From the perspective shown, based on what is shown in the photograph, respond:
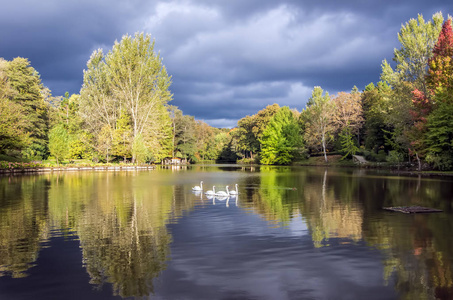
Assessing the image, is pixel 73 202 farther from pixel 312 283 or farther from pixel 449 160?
pixel 449 160

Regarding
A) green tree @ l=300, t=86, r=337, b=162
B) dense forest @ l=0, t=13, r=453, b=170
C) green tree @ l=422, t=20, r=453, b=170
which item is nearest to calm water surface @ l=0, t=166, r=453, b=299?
green tree @ l=422, t=20, r=453, b=170

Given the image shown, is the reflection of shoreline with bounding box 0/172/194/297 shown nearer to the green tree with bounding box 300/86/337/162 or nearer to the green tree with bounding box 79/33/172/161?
the green tree with bounding box 79/33/172/161

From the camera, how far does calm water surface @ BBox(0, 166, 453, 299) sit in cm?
674

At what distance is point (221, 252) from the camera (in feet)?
30.2

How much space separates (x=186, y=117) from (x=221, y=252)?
88.9 meters

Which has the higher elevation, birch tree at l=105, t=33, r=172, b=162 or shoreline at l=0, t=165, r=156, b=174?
birch tree at l=105, t=33, r=172, b=162

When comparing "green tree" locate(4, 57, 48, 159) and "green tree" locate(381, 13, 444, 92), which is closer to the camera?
"green tree" locate(381, 13, 444, 92)

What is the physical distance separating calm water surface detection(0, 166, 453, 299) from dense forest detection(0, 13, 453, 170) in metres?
31.9

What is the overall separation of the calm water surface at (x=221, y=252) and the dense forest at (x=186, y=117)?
105ft

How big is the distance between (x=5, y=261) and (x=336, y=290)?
783 centimetres

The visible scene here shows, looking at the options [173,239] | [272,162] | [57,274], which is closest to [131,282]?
[57,274]

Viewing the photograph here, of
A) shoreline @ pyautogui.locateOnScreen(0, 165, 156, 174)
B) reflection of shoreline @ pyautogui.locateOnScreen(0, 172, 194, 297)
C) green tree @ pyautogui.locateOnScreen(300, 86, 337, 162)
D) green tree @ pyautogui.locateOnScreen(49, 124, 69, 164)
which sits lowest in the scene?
reflection of shoreline @ pyautogui.locateOnScreen(0, 172, 194, 297)

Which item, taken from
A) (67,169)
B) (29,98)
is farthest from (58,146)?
(29,98)

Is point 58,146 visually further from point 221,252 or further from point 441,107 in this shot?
point 441,107
